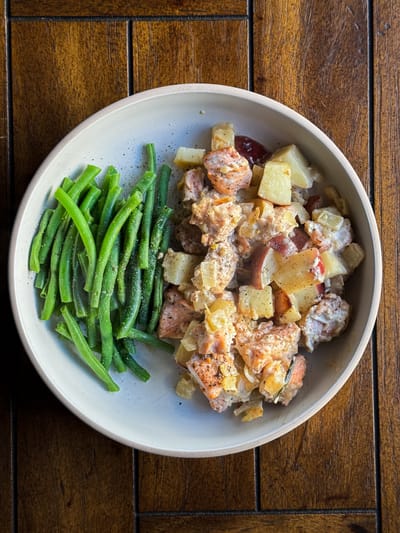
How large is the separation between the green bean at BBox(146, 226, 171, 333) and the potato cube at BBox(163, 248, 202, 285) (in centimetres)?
2

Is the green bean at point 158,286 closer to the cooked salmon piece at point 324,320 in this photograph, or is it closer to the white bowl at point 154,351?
the white bowl at point 154,351

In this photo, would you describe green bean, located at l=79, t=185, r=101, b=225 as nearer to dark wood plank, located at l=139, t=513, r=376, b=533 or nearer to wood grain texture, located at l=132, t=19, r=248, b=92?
wood grain texture, located at l=132, t=19, r=248, b=92

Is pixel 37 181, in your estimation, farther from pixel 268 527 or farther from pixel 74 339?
pixel 268 527

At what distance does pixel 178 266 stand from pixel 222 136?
0.43 meters

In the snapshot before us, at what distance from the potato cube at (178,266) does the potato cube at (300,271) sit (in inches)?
9.9

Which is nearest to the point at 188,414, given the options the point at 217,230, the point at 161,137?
the point at 217,230

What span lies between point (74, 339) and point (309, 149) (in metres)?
0.94

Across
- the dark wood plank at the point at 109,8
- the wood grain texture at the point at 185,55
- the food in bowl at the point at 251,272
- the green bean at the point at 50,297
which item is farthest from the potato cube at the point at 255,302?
the dark wood plank at the point at 109,8

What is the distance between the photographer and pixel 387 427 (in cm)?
212

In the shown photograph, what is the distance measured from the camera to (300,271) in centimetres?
185

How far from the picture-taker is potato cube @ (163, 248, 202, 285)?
1884mm

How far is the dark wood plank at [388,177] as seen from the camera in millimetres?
2084

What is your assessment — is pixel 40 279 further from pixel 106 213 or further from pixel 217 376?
pixel 217 376

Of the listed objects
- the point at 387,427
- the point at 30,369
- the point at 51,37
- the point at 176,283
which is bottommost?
the point at 387,427
